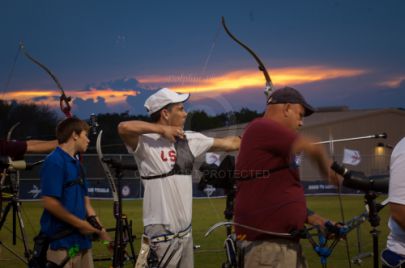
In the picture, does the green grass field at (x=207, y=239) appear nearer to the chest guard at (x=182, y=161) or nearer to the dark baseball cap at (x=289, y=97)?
the chest guard at (x=182, y=161)

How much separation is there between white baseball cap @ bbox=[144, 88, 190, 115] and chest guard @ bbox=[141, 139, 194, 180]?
39cm

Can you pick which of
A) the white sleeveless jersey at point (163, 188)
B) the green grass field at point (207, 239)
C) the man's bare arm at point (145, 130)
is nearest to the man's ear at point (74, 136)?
the man's bare arm at point (145, 130)

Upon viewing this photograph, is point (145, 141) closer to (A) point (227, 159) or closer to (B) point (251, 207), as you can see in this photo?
(A) point (227, 159)

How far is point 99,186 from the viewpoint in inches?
1224

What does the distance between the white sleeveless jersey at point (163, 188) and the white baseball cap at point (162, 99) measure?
0.30 metres

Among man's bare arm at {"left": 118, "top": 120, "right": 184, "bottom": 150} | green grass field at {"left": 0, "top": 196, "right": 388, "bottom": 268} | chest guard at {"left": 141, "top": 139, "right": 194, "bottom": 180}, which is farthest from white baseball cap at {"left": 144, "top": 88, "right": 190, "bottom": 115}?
green grass field at {"left": 0, "top": 196, "right": 388, "bottom": 268}

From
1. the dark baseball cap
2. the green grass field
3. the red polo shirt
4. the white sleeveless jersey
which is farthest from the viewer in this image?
the green grass field

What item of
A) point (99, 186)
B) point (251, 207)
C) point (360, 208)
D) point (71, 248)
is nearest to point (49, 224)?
point (71, 248)

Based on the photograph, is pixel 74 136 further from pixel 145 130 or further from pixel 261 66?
pixel 261 66

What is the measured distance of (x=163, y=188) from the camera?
19.3 ft

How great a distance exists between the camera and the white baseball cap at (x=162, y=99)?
6105 millimetres

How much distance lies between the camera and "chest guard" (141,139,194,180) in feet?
19.4

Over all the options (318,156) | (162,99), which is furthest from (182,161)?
(318,156)

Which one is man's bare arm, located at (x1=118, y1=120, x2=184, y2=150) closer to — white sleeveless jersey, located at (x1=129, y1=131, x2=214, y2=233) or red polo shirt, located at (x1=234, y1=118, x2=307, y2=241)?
white sleeveless jersey, located at (x1=129, y1=131, x2=214, y2=233)
